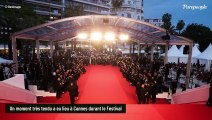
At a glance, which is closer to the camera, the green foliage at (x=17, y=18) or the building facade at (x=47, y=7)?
the green foliage at (x=17, y=18)

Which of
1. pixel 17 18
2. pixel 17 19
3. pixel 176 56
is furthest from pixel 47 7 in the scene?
pixel 176 56

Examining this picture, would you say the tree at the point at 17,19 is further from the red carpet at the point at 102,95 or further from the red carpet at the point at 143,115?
the red carpet at the point at 143,115

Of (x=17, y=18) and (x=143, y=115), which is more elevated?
(x=17, y=18)

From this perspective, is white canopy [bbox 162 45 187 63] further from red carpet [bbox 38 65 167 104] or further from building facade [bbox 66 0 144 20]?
building facade [bbox 66 0 144 20]

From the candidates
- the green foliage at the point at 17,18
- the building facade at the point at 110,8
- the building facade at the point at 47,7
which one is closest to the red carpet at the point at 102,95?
the green foliage at the point at 17,18

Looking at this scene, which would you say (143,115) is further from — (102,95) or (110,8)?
(110,8)

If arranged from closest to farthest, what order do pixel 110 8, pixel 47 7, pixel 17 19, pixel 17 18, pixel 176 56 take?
1. pixel 17 19
2. pixel 17 18
3. pixel 176 56
4. pixel 47 7
5. pixel 110 8

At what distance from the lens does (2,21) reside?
24.2 metres

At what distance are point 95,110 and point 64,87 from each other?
759cm

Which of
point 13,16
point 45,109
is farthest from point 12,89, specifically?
point 13,16

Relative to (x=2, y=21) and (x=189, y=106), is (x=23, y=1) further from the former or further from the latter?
(x=189, y=106)

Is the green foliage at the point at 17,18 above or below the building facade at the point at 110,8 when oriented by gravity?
below

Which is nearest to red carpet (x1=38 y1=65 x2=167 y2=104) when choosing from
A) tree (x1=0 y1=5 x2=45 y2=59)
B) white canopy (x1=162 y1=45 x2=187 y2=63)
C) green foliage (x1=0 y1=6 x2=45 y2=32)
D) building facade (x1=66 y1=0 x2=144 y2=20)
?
white canopy (x1=162 y1=45 x2=187 y2=63)

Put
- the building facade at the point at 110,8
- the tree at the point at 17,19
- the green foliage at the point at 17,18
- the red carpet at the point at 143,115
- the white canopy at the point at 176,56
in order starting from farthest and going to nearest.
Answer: the building facade at the point at 110,8, the white canopy at the point at 176,56, the green foliage at the point at 17,18, the tree at the point at 17,19, the red carpet at the point at 143,115
